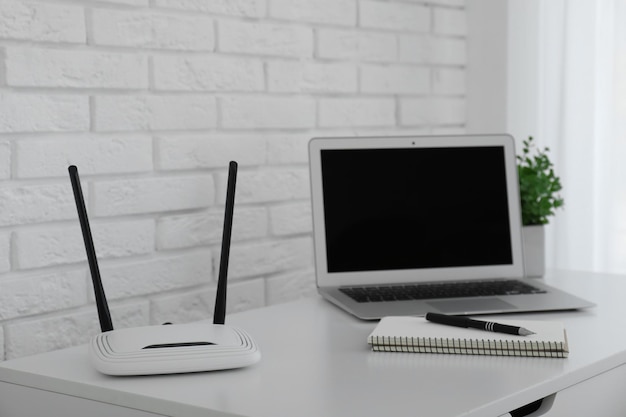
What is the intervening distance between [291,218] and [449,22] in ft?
2.23

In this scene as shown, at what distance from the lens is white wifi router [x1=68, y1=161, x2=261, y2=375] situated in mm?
1062

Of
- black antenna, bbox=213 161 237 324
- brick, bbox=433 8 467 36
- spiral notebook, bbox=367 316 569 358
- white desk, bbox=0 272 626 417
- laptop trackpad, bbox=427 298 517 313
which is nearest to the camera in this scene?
white desk, bbox=0 272 626 417

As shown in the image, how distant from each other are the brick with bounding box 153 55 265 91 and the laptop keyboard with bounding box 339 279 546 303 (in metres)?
0.43

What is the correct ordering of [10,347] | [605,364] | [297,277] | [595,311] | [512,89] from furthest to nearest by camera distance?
1. [512,89]
2. [297,277]
3. [595,311]
4. [10,347]
5. [605,364]

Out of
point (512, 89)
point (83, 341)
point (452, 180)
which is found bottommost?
point (83, 341)

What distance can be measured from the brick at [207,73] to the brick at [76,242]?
0.24 m

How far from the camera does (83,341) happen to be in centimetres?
144

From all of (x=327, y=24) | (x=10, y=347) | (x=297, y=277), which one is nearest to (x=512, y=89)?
(x=327, y=24)

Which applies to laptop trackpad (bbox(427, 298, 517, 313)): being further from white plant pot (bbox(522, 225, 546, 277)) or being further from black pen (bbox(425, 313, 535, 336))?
white plant pot (bbox(522, 225, 546, 277))

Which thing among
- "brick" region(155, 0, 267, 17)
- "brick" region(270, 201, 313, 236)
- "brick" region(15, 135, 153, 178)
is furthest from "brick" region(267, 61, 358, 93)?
"brick" region(15, 135, 153, 178)

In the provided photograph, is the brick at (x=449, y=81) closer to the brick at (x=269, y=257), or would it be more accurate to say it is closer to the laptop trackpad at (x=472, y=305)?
the brick at (x=269, y=257)

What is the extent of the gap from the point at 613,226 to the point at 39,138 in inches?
50.2

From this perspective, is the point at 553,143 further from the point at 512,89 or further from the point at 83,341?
the point at 83,341

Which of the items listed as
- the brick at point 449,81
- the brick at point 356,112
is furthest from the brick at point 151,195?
the brick at point 449,81
